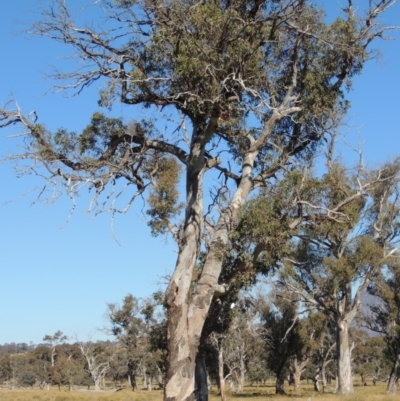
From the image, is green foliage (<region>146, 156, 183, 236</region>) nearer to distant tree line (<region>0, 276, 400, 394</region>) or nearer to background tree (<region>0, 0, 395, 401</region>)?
background tree (<region>0, 0, 395, 401</region>)

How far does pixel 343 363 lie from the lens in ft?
98.1

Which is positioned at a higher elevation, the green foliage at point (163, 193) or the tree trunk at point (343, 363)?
the green foliage at point (163, 193)

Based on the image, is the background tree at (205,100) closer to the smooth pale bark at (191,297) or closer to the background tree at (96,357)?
the smooth pale bark at (191,297)

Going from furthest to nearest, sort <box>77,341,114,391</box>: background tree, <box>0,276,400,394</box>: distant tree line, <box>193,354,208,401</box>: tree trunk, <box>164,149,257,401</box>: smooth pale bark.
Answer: <box>77,341,114,391</box>: background tree
<box>0,276,400,394</box>: distant tree line
<box>193,354,208,401</box>: tree trunk
<box>164,149,257,401</box>: smooth pale bark

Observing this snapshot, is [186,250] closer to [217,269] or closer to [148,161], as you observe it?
[217,269]

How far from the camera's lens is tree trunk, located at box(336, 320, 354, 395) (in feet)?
97.6

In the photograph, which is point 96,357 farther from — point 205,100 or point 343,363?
point 205,100

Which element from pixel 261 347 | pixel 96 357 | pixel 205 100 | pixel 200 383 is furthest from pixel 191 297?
pixel 96 357

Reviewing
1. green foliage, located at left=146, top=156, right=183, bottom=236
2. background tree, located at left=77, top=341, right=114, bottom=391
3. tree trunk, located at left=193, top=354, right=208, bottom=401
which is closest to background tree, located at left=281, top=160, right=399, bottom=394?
tree trunk, located at left=193, top=354, right=208, bottom=401

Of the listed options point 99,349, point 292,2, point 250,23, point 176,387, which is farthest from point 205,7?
point 99,349

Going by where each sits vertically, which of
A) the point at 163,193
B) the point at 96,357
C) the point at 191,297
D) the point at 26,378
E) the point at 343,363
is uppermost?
the point at 163,193

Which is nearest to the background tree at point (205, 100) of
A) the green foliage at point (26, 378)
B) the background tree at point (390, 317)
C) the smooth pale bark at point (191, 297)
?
the smooth pale bark at point (191, 297)

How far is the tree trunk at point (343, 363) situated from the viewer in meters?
29.7

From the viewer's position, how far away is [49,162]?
10.7 m
